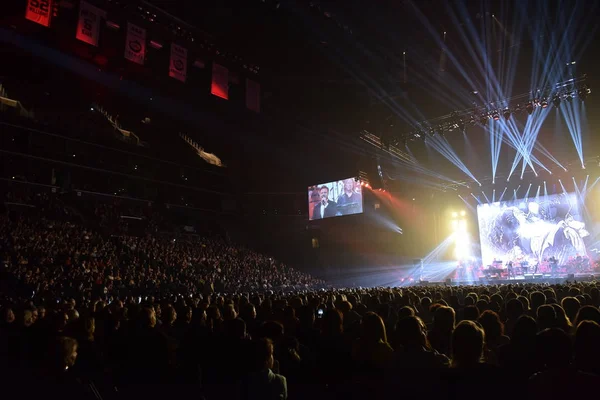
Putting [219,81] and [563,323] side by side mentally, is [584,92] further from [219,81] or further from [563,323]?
[563,323]

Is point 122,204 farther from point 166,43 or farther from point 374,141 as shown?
point 374,141

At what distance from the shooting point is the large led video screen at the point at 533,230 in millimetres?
25047

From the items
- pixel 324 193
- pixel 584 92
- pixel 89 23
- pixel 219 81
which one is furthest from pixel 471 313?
pixel 324 193

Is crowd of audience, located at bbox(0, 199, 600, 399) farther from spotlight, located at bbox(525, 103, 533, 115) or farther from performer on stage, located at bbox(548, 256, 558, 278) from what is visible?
performer on stage, located at bbox(548, 256, 558, 278)

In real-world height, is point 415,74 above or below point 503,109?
above

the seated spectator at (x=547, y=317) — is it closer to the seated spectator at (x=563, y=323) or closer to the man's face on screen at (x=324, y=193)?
the seated spectator at (x=563, y=323)

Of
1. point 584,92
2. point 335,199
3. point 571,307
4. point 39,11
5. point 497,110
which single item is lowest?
point 571,307

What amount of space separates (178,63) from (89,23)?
358 cm

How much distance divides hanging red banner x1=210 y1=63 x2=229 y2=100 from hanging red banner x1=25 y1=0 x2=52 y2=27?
6423 millimetres

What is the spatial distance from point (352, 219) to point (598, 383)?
105ft

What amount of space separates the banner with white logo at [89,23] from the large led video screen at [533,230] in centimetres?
2623

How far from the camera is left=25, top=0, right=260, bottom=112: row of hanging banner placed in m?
13.3

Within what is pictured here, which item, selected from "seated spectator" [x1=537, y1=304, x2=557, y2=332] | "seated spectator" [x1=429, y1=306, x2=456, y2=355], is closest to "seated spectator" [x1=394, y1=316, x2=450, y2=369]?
"seated spectator" [x1=429, y1=306, x2=456, y2=355]

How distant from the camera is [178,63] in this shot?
17.1m
